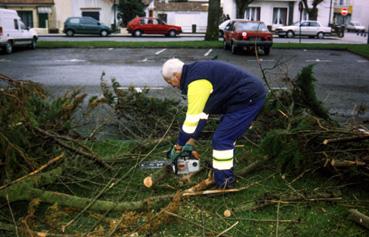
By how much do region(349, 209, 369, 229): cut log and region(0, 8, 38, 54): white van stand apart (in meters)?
18.8

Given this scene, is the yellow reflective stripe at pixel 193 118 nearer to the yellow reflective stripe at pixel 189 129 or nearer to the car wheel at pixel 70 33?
the yellow reflective stripe at pixel 189 129

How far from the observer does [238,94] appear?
177 inches

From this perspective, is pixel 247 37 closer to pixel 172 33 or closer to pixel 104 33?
pixel 172 33

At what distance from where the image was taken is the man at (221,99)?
4.36m

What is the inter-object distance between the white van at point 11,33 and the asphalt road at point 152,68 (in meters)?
0.55

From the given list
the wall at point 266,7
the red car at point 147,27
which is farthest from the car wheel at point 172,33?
the wall at point 266,7

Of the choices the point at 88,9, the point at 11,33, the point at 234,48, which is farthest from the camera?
the point at 88,9

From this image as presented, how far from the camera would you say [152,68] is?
15.4m

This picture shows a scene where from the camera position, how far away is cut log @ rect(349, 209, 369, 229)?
3834 mm

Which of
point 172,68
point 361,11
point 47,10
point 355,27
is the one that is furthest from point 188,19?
point 172,68

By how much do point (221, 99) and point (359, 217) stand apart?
1.67 metres

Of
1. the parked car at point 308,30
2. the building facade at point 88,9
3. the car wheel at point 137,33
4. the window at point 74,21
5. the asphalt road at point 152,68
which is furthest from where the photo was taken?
the building facade at point 88,9

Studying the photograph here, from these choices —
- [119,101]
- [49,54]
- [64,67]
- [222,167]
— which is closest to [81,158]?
[222,167]

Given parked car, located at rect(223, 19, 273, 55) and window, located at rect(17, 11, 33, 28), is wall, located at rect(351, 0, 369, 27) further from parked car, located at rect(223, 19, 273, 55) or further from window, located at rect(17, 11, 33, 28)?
parked car, located at rect(223, 19, 273, 55)
